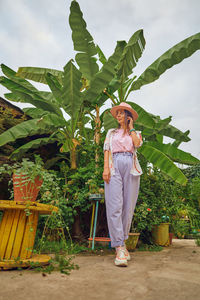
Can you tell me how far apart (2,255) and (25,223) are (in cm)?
31

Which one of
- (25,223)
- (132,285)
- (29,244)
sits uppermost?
(25,223)

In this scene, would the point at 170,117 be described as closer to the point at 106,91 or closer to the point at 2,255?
the point at 106,91

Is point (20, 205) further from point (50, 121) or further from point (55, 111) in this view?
point (55, 111)

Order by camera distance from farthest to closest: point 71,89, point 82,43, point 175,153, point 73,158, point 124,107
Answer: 1. point 175,153
2. point 73,158
3. point 82,43
4. point 71,89
5. point 124,107

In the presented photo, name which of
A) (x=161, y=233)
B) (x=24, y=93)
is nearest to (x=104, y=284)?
(x=161, y=233)

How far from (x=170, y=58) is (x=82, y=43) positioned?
5.32ft

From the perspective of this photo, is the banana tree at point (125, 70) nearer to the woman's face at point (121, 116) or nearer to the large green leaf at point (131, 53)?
the large green leaf at point (131, 53)

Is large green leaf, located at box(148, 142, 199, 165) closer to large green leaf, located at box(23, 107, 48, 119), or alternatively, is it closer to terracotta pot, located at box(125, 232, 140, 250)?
terracotta pot, located at box(125, 232, 140, 250)

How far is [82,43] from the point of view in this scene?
160 inches

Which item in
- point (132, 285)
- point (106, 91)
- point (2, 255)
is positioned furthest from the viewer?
point (106, 91)

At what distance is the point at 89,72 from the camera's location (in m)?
4.35

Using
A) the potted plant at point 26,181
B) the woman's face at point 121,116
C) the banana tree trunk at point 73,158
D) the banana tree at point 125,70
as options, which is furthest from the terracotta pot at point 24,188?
the banana tree at point 125,70

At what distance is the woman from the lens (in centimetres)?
254

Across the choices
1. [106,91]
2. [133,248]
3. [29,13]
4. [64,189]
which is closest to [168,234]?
[133,248]
